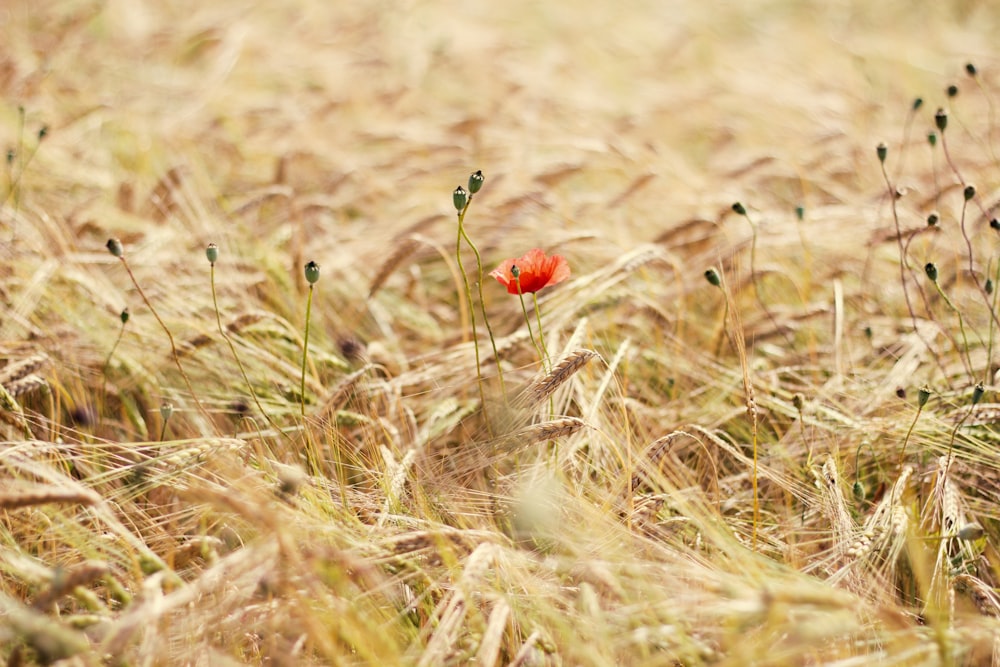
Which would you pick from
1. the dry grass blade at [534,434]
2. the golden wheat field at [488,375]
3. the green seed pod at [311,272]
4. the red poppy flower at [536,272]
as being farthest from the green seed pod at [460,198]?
the dry grass blade at [534,434]

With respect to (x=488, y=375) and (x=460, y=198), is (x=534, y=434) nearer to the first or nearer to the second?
(x=460, y=198)

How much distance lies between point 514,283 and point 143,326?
1042mm

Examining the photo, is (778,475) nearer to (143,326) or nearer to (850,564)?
(850,564)

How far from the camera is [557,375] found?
4.27ft

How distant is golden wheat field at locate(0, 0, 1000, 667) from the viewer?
3.71 feet

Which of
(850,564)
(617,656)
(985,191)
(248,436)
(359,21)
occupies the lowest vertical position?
(617,656)

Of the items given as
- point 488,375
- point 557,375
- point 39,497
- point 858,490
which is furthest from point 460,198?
point 858,490

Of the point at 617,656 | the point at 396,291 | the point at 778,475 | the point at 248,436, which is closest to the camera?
the point at 617,656

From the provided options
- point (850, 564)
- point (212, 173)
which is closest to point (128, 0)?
point (212, 173)

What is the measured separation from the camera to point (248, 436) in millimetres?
1412

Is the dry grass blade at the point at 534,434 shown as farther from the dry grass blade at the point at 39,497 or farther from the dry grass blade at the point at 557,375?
the dry grass blade at the point at 39,497

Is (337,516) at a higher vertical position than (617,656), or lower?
higher

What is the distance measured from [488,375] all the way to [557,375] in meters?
0.49

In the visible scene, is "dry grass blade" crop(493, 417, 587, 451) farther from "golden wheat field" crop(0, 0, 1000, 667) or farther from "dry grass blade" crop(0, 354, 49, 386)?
"dry grass blade" crop(0, 354, 49, 386)
